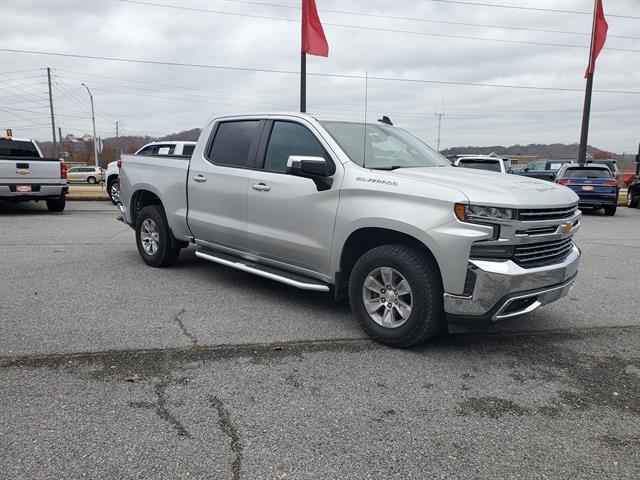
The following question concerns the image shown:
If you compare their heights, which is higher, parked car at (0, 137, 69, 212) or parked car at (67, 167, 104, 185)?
parked car at (0, 137, 69, 212)

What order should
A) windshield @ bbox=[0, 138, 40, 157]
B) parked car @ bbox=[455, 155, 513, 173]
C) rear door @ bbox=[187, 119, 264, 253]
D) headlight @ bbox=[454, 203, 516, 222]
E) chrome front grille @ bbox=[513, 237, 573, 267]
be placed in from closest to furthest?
headlight @ bbox=[454, 203, 516, 222] → chrome front grille @ bbox=[513, 237, 573, 267] → rear door @ bbox=[187, 119, 264, 253] → windshield @ bbox=[0, 138, 40, 157] → parked car @ bbox=[455, 155, 513, 173]

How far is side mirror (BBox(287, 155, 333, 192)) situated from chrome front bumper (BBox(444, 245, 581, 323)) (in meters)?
1.46

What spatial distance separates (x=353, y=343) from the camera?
4340 mm

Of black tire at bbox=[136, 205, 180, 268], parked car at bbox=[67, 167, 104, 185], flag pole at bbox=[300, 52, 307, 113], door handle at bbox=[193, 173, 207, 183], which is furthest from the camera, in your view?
parked car at bbox=[67, 167, 104, 185]

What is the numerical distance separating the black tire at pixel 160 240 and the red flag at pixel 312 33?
11469 mm

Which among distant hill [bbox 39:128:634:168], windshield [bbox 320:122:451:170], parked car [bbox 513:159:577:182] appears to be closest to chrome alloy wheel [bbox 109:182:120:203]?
windshield [bbox 320:122:451:170]

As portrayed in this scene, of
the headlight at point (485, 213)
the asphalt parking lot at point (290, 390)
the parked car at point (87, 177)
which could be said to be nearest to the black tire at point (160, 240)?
the asphalt parking lot at point (290, 390)

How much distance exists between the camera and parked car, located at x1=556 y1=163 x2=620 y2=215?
15969mm

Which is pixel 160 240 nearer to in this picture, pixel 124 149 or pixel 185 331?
pixel 185 331

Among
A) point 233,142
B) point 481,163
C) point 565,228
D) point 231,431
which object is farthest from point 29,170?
point 481,163

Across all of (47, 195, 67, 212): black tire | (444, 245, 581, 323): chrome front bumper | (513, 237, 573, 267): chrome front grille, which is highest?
(513, 237, 573, 267): chrome front grille

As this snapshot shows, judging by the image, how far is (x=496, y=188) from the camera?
3904mm

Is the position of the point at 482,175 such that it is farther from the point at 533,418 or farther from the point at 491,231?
the point at 533,418

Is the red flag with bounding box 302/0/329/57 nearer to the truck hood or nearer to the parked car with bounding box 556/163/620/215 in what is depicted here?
the parked car with bounding box 556/163/620/215
